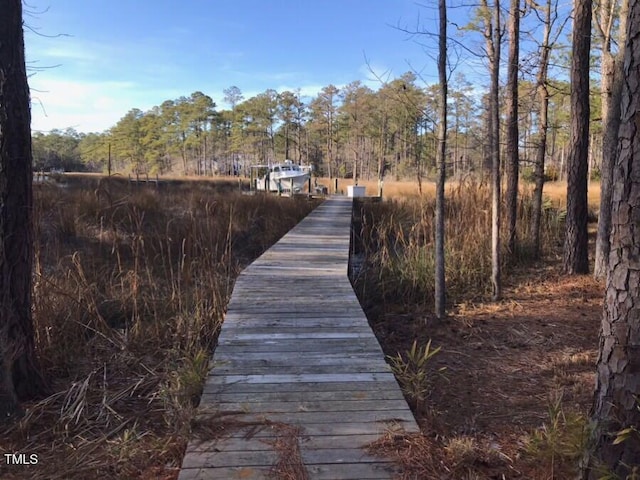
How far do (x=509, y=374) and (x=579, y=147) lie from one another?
3.55 metres

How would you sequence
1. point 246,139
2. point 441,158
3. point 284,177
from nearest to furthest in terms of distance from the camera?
1. point 441,158
2. point 284,177
3. point 246,139

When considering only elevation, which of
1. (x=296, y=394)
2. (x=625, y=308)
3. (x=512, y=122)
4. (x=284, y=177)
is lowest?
(x=296, y=394)

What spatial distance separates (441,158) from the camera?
178 inches

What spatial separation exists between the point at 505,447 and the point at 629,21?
1817mm

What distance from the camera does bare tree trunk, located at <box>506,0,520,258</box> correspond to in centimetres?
639

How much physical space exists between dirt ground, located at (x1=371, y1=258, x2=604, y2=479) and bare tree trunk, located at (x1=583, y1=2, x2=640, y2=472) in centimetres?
26

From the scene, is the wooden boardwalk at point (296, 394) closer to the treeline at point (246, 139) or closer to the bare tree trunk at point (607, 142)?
the bare tree trunk at point (607, 142)

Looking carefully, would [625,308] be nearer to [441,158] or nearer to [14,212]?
[14,212]

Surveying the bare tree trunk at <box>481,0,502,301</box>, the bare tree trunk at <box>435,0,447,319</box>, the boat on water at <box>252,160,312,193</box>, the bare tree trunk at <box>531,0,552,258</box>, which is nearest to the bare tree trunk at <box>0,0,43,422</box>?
the bare tree trunk at <box>435,0,447,319</box>

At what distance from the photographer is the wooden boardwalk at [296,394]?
1.97m

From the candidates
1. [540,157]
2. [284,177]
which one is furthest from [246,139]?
[540,157]

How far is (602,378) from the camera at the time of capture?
1740 millimetres

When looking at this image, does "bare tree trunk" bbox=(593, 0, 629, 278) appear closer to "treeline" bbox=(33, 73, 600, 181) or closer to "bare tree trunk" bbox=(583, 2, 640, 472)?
"bare tree trunk" bbox=(583, 2, 640, 472)

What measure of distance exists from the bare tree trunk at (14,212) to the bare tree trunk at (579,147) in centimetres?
559
